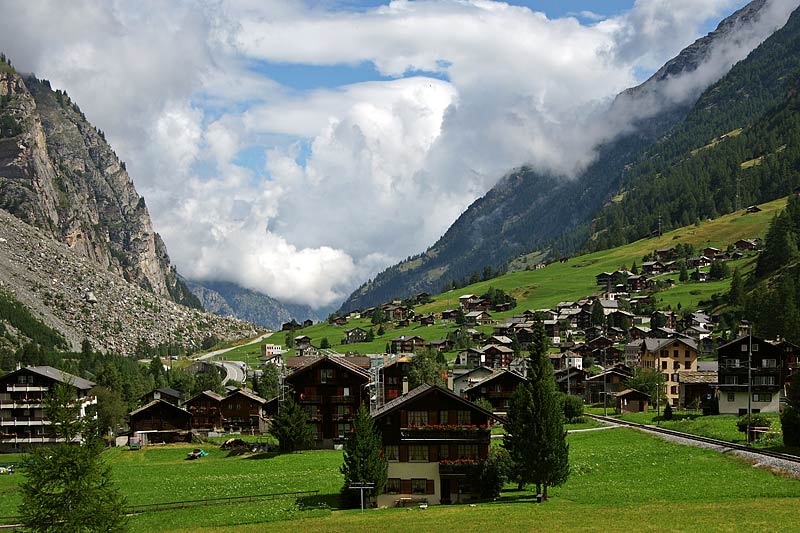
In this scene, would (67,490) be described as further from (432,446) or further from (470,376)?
(470,376)

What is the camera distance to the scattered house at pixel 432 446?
64125 mm

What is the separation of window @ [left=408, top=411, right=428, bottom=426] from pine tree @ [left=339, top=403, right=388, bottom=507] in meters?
5.18

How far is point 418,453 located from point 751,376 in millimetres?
53628

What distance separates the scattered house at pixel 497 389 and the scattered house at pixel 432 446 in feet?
162

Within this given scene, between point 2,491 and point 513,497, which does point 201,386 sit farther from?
point 513,497

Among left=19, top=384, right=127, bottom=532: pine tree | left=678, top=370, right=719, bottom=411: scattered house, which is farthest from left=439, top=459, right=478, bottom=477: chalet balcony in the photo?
left=678, top=370, right=719, bottom=411: scattered house

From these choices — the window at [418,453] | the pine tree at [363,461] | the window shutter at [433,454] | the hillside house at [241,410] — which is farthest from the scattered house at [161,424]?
the pine tree at [363,461]

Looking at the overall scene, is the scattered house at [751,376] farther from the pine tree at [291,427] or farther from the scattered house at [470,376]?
the pine tree at [291,427]

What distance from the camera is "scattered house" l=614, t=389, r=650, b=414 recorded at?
120438 mm

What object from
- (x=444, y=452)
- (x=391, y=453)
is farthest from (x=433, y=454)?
(x=391, y=453)

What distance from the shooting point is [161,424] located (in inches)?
4857

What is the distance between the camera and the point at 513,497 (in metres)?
61.8

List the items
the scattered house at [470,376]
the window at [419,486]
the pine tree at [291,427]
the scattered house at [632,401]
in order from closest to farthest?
the window at [419,486]
the pine tree at [291,427]
the scattered house at [632,401]
the scattered house at [470,376]

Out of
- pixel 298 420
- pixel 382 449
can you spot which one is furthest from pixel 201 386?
pixel 382 449
